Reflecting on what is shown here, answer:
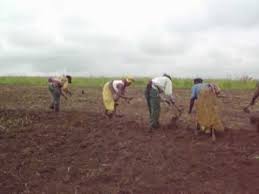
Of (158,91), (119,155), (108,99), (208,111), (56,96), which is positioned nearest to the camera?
(119,155)

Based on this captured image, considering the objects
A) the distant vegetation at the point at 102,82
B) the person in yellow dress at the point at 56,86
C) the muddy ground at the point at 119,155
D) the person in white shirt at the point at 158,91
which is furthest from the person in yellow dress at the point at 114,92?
the distant vegetation at the point at 102,82

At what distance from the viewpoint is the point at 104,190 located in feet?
36.5

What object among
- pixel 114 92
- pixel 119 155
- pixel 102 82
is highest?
pixel 114 92

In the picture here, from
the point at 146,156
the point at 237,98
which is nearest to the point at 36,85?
the point at 237,98

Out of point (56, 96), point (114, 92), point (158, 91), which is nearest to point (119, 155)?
point (158, 91)

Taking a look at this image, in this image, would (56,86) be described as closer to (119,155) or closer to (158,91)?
(158,91)

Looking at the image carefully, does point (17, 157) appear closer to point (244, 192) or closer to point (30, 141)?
point (30, 141)

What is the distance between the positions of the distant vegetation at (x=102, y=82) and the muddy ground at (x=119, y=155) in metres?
11.0

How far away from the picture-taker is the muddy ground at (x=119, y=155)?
11453mm

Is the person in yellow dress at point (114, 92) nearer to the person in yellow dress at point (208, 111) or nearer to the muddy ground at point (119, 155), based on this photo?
the muddy ground at point (119, 155)

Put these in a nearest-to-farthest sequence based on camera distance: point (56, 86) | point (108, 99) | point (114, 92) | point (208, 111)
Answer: point (208, 111) < point (114, 92) < point (108, 99) < point (56, 86)

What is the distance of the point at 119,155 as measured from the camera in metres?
13.3

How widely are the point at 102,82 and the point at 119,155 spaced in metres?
18.3

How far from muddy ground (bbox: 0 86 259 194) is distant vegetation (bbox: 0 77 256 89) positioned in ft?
36.1
